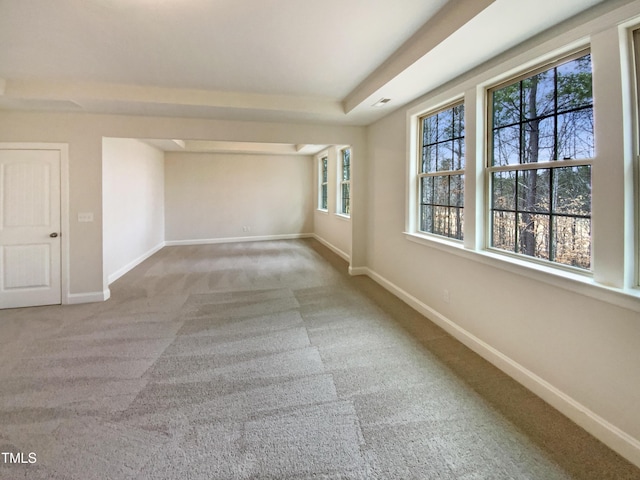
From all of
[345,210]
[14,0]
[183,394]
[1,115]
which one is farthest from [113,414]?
[345,210]

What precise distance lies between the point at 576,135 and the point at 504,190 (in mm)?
641

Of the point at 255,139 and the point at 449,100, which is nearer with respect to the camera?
the point at 449,100

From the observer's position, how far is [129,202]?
18.7 ft

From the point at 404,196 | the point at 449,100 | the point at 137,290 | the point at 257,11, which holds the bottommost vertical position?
the point at 137,290

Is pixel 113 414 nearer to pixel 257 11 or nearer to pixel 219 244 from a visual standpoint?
pixel 257 11

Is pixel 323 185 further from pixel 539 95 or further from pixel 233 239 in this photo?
pixel 539 95

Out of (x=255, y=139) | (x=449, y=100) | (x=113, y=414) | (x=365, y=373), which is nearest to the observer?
(x=113, y=414)

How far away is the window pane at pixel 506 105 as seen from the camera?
244cm

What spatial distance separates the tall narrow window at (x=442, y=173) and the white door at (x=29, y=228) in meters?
4.47

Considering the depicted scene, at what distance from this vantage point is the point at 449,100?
3.11 m

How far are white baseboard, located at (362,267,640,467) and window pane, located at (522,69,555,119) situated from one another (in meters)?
1.84

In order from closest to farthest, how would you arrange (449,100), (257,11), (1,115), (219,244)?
(257,11)
(449,100)
(1,115)
(219,244)

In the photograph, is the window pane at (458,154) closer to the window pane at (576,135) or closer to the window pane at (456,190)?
the window pane at (456,190)

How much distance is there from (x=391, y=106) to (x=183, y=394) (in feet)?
12.2
